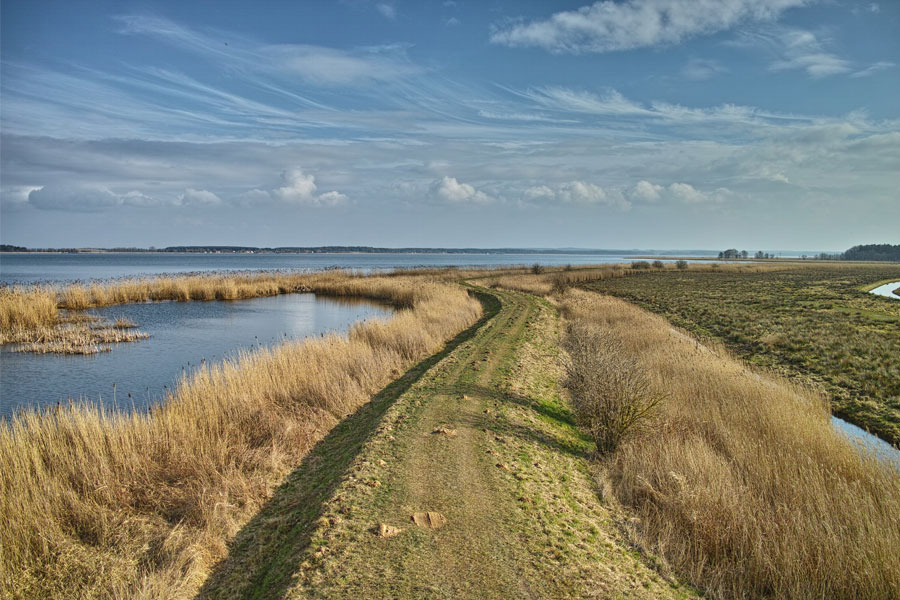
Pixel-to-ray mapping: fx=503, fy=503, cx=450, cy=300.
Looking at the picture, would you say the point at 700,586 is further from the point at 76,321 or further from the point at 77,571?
the point at 76,321

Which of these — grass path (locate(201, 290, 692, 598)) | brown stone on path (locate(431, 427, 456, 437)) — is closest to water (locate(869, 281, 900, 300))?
grass path (locate(201, 290, 692, 598))

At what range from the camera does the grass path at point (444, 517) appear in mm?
5129

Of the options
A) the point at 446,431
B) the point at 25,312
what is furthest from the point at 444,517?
the point at 25,312

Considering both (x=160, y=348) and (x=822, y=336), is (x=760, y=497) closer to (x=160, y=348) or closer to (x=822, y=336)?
(x=822, y=336)

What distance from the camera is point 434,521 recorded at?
604cm

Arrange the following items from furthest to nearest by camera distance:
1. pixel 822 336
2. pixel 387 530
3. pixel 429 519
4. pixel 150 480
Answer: pixel 822 336 < pixel 150 480 < pixel 429 519 < pixel 387 530

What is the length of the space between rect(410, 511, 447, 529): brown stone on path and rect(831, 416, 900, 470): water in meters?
8.17

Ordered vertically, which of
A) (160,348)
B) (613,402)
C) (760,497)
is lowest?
(160,348)

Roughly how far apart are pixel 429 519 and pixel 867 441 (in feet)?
38.1

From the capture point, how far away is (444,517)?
20.2 ft

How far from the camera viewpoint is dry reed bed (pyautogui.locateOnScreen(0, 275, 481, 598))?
5.45 metres

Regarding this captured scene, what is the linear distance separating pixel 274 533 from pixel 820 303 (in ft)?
140

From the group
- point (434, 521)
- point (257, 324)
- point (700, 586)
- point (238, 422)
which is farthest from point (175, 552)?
point (257, 324)

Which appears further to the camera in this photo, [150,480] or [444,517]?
[150,480]
